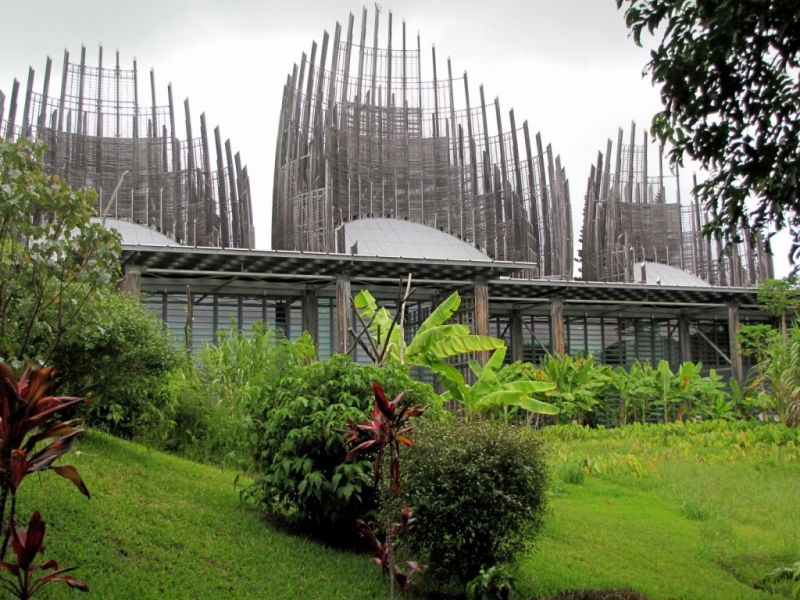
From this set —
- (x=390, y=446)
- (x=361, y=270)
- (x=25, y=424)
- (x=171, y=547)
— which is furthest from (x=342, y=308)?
(x=25, y=424)

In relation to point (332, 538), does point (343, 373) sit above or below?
above

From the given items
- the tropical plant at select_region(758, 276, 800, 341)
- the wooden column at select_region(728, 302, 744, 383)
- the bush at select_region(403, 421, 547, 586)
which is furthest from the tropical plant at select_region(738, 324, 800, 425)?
the bush at select_region(403, 421, 547, 586)

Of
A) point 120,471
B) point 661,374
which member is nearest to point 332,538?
point 120,471

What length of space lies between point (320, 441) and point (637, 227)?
70.8ft

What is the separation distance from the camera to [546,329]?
25219mm

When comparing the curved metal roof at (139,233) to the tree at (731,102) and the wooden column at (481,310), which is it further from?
the tree at (731,102)

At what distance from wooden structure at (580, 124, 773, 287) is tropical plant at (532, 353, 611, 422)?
24.2 feet

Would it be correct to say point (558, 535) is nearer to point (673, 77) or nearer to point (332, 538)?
point (332, 538)

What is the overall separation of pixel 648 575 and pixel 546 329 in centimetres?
1755

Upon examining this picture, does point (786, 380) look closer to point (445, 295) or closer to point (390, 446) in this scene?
point (445, 295)

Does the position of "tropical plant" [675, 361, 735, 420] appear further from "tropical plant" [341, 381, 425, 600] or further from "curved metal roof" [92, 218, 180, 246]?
"tropical plant" [341, 381, 425, 600]

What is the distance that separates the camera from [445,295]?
2164 cm

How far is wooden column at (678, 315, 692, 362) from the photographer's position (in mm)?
26031

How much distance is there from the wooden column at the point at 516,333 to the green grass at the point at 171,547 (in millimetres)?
16253
